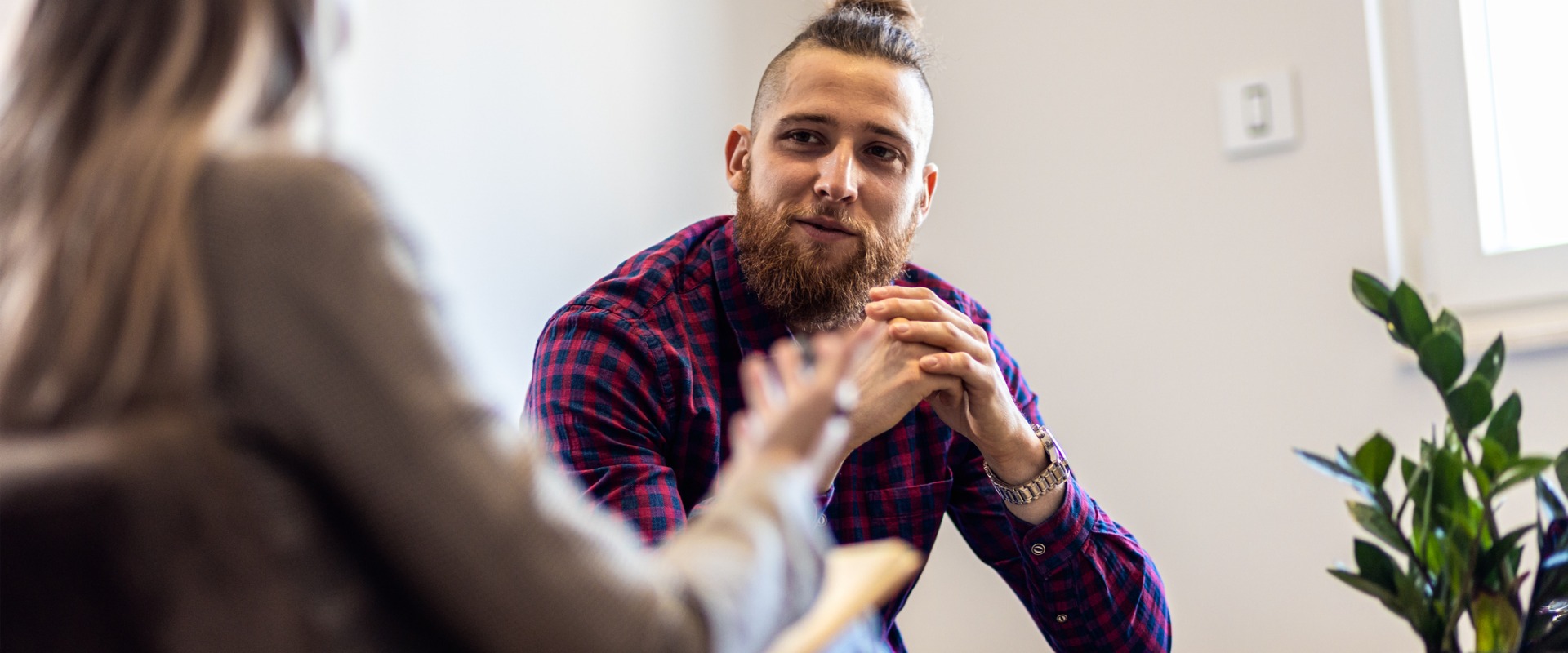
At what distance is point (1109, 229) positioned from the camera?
2.16 metres

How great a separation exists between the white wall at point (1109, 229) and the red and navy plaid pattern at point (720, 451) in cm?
29

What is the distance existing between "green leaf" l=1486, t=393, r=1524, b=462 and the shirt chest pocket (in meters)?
0.69

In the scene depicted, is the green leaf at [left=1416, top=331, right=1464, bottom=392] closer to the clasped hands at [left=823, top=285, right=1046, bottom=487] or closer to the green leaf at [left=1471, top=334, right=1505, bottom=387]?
the green leaf at [left=1471, top=334, right=1505, bottom=387]

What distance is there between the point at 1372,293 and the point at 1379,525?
187 mm

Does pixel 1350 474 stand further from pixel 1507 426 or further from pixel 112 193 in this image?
pixel 112 193

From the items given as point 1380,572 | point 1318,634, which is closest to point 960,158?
point 1318,634

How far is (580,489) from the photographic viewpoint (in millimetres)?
1337

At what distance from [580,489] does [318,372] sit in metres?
0.80

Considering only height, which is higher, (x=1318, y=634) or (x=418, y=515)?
(x=418, y=515)

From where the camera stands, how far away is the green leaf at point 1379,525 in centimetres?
98

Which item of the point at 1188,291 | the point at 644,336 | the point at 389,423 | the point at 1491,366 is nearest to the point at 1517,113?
the point at 1188,291

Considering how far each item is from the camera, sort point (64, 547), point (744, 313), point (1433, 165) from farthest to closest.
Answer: point (1433, 165) → point (744, 313) → point (64, 547)

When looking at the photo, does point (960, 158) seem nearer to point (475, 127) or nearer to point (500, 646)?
point (475, 127)

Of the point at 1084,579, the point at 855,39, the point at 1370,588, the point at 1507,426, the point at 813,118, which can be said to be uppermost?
the point at 855,39
